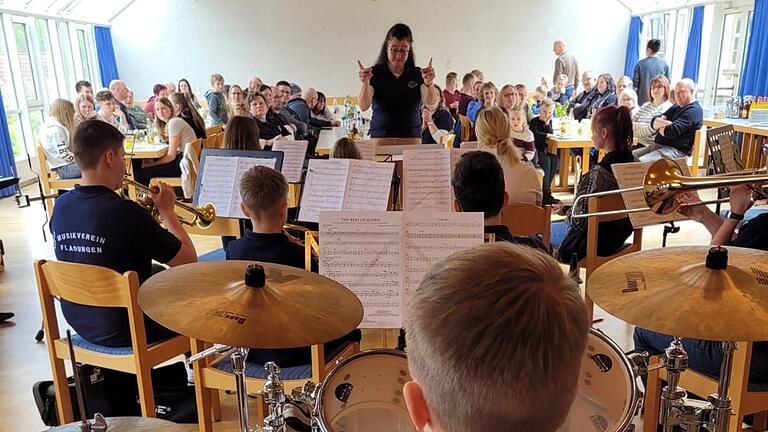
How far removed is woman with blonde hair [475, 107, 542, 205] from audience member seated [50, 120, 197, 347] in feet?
6.44

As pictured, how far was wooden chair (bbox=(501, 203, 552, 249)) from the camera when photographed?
2.79m

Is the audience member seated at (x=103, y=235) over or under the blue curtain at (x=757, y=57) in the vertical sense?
under

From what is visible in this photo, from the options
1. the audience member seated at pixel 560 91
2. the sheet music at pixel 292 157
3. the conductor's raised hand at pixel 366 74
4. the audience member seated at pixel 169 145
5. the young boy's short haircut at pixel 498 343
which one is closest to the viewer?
the young boy's short haircut at pixel 498 343

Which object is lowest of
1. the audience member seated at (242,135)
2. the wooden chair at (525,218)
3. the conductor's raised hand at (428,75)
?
the wooden chair at (525,218)

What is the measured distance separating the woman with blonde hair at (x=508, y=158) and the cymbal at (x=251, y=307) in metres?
2.09

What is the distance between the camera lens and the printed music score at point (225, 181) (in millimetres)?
3053

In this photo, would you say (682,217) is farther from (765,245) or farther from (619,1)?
(619,1)

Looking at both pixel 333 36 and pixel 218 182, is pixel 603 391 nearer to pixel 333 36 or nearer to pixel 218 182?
pixel 218 182

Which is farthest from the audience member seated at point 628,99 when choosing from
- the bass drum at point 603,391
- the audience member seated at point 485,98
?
the bass drum at point 603,391

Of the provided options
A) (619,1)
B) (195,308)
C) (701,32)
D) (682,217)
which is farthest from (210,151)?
(619,1)

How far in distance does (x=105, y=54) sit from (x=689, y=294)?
40.4ft

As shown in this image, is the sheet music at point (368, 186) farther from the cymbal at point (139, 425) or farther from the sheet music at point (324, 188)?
the cymbal at point (139, 425)

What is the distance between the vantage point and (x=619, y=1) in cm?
1193

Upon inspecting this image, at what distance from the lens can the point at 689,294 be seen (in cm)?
135
